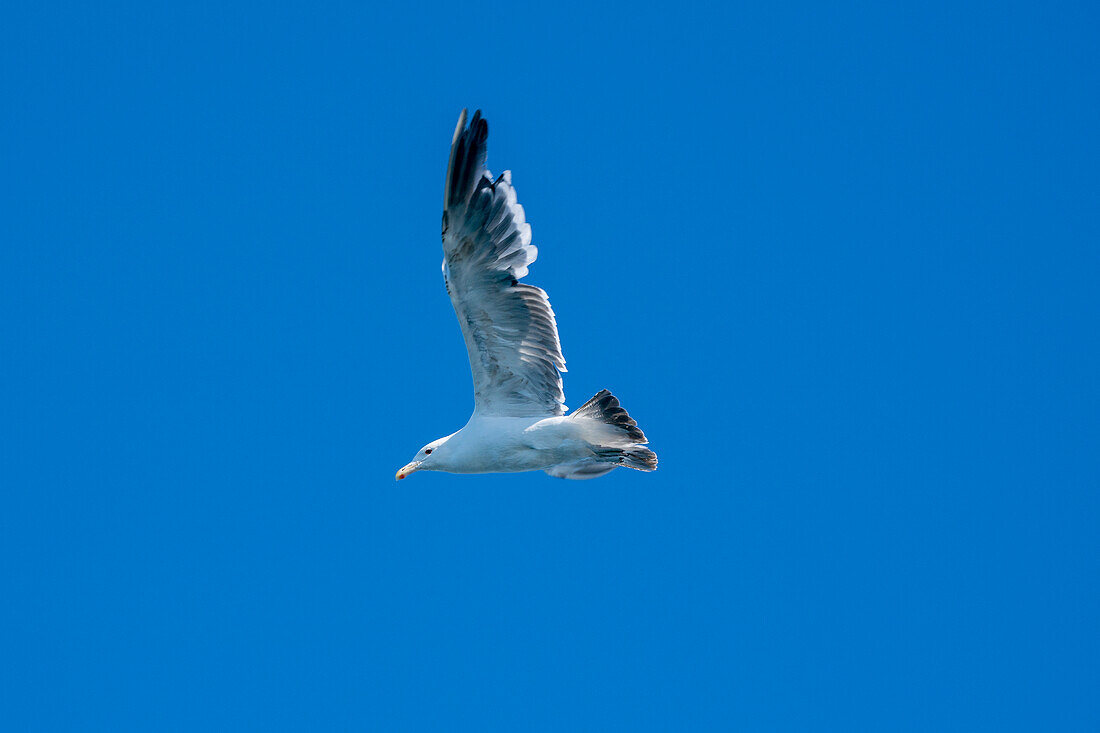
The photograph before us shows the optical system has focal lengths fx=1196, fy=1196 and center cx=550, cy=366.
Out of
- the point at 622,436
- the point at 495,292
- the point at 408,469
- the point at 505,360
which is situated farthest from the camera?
the point at 408,469

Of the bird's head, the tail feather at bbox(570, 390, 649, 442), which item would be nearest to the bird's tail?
the tail feather at bbox(570, 390, 649, 442)

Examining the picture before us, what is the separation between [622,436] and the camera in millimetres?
11203

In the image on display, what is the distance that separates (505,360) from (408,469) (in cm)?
150

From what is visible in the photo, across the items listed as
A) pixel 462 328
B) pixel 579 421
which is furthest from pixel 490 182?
pixel 579 421

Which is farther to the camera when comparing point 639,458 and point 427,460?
point 427,460

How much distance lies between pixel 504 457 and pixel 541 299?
1.54 meters

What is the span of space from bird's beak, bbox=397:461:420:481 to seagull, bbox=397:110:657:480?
0.01 metres

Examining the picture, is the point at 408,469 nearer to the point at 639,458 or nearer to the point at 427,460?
the point at 427,460

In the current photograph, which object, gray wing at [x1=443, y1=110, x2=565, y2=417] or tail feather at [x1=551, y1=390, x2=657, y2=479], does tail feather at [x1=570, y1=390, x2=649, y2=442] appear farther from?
gray wing at [x1=443, y1=110, x2=565, y2=417]

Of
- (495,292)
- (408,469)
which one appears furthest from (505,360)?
(408,469)

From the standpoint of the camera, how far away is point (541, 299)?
11.2 meters

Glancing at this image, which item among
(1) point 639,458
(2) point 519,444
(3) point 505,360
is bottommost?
(1) point 639,458

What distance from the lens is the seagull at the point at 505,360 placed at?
1073 cm

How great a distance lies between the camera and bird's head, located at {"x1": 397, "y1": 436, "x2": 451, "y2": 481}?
11648mm
